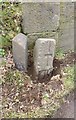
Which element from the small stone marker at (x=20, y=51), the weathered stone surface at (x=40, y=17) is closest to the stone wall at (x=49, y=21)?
the weathered stone surface at (x=40, y=17)

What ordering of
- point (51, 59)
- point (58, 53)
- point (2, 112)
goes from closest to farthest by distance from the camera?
point (2, 112) < point (51, 59) < point (58, 53)

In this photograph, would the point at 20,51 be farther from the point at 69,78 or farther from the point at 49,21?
the point at 69,78

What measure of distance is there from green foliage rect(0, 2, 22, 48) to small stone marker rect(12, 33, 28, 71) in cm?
15

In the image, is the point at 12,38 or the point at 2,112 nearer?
the point at 2,112

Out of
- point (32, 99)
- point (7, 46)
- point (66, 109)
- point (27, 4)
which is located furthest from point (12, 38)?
point (66, 109)

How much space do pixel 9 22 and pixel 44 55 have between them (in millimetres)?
521

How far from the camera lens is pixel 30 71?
12.2ft

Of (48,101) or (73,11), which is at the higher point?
(73,11)

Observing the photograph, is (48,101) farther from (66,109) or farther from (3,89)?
(3,89)

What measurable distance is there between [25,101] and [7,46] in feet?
2.12

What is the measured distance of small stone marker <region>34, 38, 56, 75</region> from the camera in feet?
11.3

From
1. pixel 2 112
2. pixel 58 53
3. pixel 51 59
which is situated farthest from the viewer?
pixel 58 53

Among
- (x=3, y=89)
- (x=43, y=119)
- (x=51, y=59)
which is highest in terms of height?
(x=51, y=59)

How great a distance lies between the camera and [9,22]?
12.1 ft
